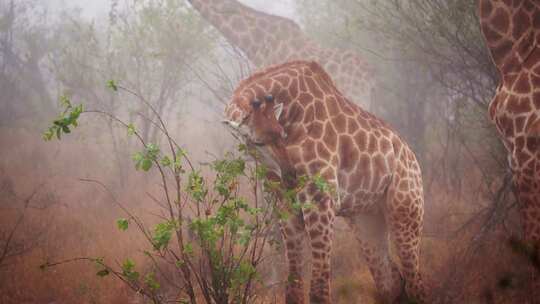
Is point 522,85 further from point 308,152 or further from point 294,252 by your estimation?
point 294,252

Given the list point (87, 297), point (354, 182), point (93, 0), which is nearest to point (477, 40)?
point (354, 182)

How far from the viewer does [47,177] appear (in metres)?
9.34

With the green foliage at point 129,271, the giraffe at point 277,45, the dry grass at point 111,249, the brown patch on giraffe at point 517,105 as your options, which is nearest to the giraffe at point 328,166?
the dry grass at point 111,249

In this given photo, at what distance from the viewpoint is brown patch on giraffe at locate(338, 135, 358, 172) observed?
12.0 feet

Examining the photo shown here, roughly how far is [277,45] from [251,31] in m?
0.47

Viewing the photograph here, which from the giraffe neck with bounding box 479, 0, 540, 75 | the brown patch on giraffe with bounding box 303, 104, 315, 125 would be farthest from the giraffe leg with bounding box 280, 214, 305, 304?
the giraffe neck with bounding box 479, 0, 540, 75

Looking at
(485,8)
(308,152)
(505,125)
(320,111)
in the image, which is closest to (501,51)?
(485,8)

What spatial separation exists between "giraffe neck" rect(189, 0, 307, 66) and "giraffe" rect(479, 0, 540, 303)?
3.70m

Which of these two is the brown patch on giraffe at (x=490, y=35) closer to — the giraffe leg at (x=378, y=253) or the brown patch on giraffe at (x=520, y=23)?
the brown patch on giraffe at (x=520, y=23)

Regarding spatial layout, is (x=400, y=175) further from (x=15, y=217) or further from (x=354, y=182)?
(x=15, y=217)

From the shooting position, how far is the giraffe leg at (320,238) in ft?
11.1

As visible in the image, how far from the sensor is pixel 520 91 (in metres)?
3.13

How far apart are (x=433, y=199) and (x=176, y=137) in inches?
318

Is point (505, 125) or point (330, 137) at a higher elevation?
point (330, 137)
